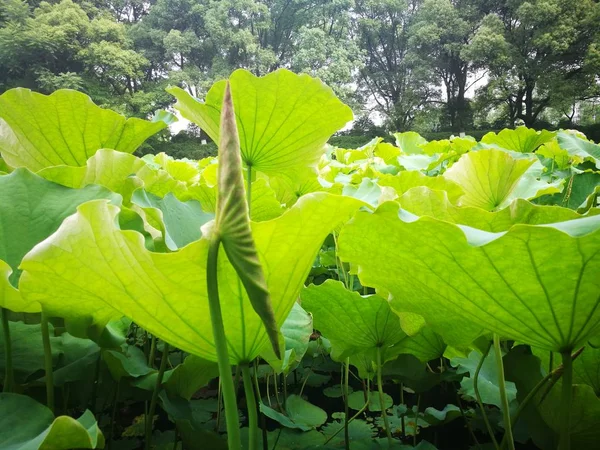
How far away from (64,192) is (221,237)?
0.34 m

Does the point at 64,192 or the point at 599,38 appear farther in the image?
the point at 599,38

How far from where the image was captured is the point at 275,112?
2.50 feet

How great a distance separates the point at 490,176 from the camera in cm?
97

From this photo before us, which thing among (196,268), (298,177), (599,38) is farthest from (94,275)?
(599,38)

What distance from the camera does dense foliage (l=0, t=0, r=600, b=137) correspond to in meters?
16.2

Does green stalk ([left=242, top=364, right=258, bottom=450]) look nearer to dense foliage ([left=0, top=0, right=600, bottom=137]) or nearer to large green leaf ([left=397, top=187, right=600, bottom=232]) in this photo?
large green leaf ([left=397, top=187, right=600, bottom=232])

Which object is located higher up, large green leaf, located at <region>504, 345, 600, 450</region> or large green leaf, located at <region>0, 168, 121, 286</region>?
large green leaf, located at <region>0, 168, 121, 286</region>

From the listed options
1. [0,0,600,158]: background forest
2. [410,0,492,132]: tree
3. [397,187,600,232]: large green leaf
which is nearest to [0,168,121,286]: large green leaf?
[397,187,600,232]: large green leaf

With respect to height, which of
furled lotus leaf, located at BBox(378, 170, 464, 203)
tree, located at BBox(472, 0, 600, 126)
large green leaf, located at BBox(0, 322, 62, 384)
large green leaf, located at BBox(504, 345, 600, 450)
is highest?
tree, located at BBox(472, 0, 600, 126)

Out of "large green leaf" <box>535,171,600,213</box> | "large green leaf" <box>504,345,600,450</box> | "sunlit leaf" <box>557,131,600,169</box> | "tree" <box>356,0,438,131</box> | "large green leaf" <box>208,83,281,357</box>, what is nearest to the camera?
"large green leaf" <box>208,83,281,357</box>

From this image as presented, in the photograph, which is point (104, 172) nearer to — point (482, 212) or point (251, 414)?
point (251, 414)

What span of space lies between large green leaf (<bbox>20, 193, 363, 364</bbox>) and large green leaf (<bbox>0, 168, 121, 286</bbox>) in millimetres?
118

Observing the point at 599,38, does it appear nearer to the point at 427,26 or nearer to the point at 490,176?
the point at 427,26

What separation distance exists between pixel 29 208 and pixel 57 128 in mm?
324
